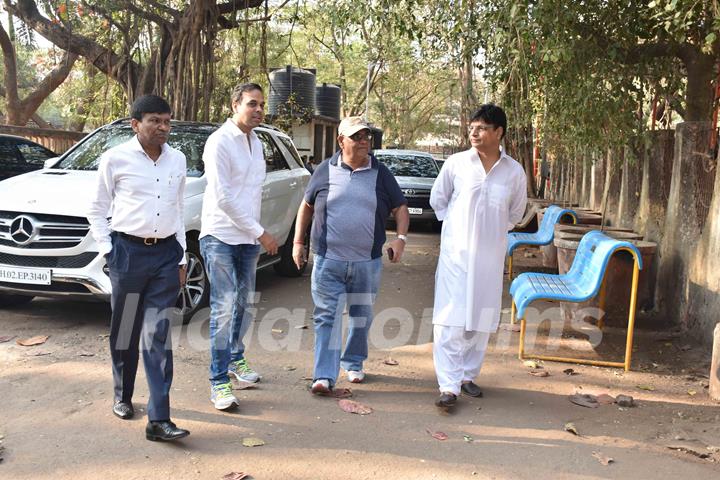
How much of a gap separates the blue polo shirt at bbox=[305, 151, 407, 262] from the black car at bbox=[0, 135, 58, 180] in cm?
749

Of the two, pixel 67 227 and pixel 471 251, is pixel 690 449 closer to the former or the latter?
pixel 471 251

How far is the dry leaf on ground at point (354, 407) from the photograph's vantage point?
453cm

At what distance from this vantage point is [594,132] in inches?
292

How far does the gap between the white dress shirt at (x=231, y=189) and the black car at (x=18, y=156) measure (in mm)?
7224

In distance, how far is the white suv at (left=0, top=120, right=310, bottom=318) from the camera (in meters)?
5.86

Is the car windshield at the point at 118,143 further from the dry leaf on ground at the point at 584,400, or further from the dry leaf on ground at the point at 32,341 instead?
the dry leaf on ground at the point at 584,400

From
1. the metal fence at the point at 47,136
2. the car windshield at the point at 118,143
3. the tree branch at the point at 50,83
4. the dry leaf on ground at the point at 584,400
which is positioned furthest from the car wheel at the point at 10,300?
the tree branch at the point at 50,83

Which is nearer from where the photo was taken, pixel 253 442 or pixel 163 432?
A: pixel 163 432

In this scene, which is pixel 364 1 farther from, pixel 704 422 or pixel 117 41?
pixel 117 41

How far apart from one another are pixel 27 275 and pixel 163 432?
2.73 m

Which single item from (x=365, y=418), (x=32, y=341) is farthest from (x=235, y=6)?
(x=365, y=418)

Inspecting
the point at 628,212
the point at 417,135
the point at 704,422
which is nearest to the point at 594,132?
the point at 628,212

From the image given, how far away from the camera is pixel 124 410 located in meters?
4.23

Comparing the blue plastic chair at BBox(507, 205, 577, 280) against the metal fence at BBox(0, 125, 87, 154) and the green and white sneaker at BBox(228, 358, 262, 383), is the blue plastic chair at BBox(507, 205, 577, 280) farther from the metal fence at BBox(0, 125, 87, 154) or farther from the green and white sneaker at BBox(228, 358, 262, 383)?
the metal fence at BBox(0, 125, 87, 154)
